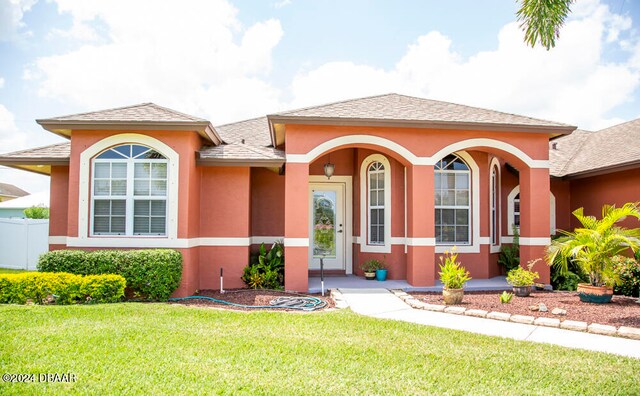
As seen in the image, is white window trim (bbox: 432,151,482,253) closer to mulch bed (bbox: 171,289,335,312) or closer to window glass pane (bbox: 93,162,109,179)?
mulch bed (bbox: 171,289,335,312)

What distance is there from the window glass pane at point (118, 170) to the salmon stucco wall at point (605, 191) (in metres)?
11.9

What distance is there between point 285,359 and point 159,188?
228 inches

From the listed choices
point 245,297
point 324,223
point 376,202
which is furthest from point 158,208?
point 376,202

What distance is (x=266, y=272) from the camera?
10.4 m

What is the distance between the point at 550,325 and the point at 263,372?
15.8 ft

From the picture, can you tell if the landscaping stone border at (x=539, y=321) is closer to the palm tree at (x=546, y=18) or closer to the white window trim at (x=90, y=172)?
the palm tree at (x=546, y=18)

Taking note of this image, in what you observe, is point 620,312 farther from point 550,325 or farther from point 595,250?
point 550,325

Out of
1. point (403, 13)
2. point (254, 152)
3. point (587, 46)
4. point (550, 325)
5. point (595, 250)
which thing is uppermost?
point (403, 13)

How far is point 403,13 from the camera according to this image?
12.2 metres

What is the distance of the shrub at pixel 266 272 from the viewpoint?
10.3 meters

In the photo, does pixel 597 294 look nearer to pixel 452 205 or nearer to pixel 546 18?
pixel 452 205

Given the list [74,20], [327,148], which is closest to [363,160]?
[327,148]

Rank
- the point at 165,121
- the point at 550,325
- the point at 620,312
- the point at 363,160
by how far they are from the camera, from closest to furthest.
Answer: the point at 550,325 → the point at 620,312 → the point at 165,121 → the point at 363,160

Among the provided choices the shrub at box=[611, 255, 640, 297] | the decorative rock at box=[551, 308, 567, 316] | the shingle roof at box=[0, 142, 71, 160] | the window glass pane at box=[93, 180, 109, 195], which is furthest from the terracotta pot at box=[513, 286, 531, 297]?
the shingle roof at box=[0, 142, 71, 160]
